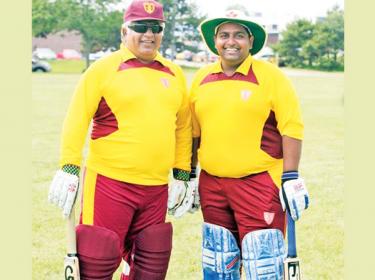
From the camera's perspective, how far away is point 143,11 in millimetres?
3818

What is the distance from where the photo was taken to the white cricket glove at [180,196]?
4.12 m

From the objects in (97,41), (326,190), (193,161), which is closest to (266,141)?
(193,161)

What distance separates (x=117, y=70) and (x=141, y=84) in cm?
16

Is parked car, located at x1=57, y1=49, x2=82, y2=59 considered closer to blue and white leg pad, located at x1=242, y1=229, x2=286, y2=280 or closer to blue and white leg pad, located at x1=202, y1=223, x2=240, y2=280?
blue and white leg pad, located at x1=202, y1=223, x2=240, y2=280

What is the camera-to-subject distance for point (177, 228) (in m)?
6.28

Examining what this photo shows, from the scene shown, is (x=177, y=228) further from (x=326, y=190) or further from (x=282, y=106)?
(x=282, y=106)

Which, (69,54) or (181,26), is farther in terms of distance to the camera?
(69,54)

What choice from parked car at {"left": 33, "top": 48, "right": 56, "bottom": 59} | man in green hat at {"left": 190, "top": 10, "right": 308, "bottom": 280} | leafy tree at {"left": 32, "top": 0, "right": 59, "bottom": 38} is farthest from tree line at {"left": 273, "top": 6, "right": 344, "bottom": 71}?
man in green hat at {"left": 190, "top": 10, "right": 308, "bottom": 280}

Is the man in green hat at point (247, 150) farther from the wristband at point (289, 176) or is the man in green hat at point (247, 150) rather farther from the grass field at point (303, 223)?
the grass field at point (303, 223)

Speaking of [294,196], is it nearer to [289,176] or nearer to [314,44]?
[289,176]

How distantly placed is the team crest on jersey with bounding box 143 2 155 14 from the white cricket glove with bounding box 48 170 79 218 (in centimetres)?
107

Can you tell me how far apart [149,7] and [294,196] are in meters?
1.40

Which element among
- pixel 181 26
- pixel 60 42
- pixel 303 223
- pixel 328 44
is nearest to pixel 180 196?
pixel 303 223

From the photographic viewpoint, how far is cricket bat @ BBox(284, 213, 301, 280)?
12.5 feet
